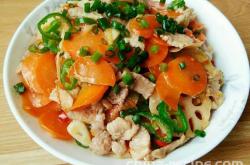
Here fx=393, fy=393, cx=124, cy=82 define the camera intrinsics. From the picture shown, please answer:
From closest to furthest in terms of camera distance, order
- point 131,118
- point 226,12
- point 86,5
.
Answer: point 131,118 → point 86,5 → point 226,12

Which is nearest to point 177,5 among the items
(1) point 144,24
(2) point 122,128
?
(1) point 144,24

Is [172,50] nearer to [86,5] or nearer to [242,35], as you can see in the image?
[86,5]

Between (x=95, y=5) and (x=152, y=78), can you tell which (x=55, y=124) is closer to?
(x=152, y=78)

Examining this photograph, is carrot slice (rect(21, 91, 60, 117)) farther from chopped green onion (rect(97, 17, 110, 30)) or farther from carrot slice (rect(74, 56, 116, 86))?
chopped green onion (rect(97, 17, 110, 30))

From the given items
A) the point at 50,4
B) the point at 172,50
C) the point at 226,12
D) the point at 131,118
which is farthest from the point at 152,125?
the point at 226,12

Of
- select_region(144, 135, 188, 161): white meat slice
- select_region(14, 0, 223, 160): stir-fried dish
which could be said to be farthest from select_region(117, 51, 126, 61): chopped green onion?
select_region(144, 135, 188, 161): white meat slice

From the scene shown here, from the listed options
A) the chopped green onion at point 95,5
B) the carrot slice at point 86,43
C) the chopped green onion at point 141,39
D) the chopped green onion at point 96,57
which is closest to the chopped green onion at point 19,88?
the carrot slice at point 86,43
